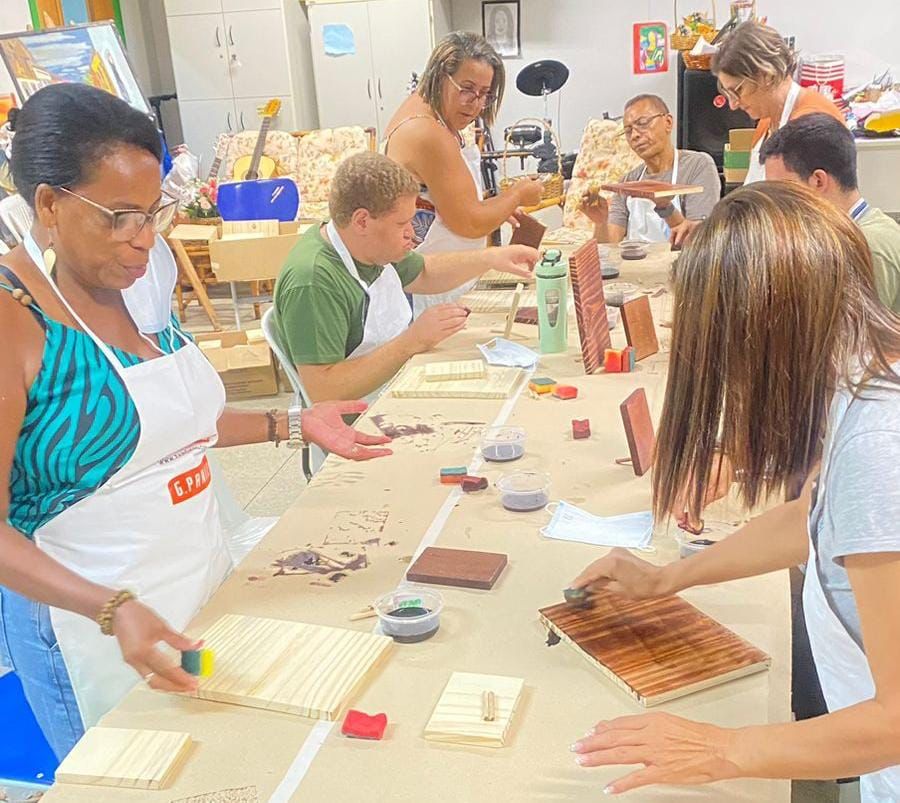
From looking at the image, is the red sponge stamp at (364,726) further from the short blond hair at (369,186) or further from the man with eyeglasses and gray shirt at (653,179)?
the man with eyeglasses and gray shirt at (653,179)

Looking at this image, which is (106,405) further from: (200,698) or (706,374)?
(706,374)

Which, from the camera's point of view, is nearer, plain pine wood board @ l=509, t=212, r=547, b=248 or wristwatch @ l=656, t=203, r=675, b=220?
plain pine wood board @ l=509, t=212, r=547, b=248

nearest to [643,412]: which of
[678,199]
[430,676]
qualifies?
[430,676]

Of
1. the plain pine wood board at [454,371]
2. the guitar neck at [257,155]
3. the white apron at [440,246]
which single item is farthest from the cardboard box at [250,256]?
the plain pine wood board at [454,371]

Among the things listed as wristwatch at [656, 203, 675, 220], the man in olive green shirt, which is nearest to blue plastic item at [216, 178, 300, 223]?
wristwatch at [656, 203, 675, 220]

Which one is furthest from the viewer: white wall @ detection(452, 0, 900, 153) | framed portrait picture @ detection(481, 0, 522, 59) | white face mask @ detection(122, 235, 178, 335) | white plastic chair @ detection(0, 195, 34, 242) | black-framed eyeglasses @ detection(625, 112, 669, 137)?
framed portrait picture @ detection(481, 0, 522, 59)

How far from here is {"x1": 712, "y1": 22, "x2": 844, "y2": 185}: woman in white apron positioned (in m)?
3.29

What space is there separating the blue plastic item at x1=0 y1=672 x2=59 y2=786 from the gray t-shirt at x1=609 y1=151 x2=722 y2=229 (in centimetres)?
336

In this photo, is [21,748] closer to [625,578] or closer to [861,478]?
[625,578]

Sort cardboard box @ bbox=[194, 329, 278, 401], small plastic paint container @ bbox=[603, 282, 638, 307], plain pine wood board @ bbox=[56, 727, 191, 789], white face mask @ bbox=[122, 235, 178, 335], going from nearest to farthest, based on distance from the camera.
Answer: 1. plain pine wood board @ bbox=[56, 727, 191, 789]
2. white face mask @ bbox=[122, 235, 178, 335]
3. small plastic paint container @ bbox=[603, 282, 638, 307]
4. cardboard box @ bbox=[194, 329, 278, 401]

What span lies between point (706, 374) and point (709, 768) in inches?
16.6

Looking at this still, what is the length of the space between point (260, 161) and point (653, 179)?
406 centimetres

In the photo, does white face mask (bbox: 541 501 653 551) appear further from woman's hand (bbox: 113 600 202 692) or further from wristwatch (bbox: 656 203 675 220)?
wristwatch (bbox: 656 203 675 220)

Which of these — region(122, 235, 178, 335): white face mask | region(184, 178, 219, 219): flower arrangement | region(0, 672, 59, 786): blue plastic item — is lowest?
region(0, 672, 59, 786): blue plastic item
